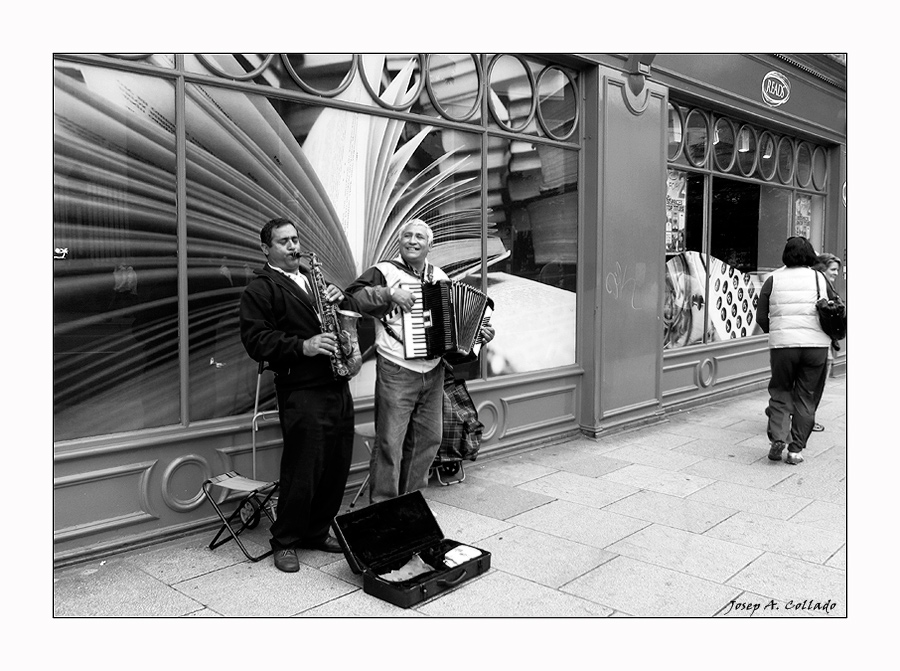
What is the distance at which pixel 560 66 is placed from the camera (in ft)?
22.7

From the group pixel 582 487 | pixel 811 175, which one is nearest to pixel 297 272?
pixel 582 487

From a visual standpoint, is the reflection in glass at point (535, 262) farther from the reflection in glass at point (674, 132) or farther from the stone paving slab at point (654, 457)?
the reflection in glass at point (674, 132)

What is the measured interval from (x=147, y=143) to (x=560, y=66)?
4016 mm

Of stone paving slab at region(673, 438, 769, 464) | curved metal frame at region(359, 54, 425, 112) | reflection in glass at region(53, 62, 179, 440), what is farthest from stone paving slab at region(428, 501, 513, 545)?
curved metal frame at region(359, 54, 425, 112)

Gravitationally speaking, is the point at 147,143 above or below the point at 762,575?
above

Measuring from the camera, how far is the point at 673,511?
5109 millimetres

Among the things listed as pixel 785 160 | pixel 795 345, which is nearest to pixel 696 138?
pixel 785 160

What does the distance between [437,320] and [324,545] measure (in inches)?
56.2

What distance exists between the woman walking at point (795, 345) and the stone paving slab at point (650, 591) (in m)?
2.78

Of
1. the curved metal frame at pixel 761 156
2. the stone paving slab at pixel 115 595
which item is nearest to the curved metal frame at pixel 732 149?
the curved metal frame at pixel 761 156

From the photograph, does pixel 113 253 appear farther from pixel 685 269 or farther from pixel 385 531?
pixel 685 269

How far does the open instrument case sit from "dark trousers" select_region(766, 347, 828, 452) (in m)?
3.46
